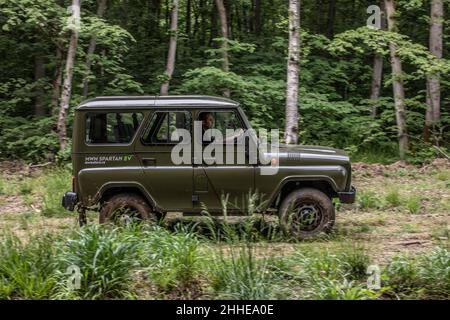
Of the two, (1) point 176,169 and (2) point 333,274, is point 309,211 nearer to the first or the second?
(1) point 176,169

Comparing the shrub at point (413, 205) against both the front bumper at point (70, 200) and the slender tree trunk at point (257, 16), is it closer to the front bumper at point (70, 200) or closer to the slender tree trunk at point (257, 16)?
the front bumper at point (70, 200)

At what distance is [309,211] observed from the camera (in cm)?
855

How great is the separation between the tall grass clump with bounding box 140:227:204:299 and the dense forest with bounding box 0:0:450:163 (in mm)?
6782

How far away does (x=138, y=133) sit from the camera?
8.58 m

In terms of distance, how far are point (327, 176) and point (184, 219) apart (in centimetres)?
320

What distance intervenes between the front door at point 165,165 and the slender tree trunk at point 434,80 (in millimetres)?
10467

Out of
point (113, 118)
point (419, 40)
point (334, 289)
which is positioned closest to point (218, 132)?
point (113, 118)

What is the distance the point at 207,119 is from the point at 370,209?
4427 mm

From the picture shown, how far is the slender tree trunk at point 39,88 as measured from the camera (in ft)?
57.5

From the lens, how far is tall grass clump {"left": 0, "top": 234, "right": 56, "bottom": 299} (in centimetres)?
560

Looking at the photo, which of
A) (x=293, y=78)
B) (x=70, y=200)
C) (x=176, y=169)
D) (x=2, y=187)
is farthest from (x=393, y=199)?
(x=2, y=187)

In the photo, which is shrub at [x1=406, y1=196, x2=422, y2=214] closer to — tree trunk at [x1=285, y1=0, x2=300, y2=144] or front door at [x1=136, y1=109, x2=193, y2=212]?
tree trunk at [x1=285, y1=0, x2=300, y2=144]

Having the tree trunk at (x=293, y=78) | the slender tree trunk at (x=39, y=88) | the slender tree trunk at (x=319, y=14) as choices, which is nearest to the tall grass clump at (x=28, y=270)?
the tree trunk at (x=293, y=78)

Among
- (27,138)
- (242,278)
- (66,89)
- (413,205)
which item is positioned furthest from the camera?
(27,138)
